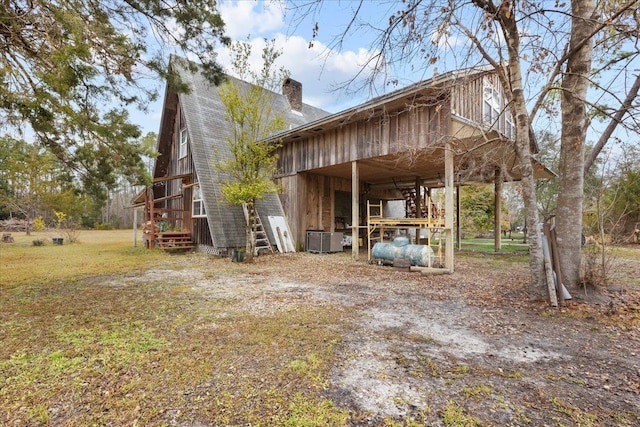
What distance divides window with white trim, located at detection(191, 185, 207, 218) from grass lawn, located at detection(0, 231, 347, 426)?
242 inches

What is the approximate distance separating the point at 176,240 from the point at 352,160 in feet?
25.2

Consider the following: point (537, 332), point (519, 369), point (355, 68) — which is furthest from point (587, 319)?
point (355, 68)

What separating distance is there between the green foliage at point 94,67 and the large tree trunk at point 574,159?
19.0 feet

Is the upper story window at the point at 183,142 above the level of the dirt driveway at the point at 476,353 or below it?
above

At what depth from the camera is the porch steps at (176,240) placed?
11609 mm

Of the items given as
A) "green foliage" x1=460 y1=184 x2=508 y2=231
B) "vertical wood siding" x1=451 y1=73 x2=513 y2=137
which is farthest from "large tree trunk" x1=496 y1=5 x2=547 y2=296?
"green foliage" x1=460 y1=184 x2=508 y2=231

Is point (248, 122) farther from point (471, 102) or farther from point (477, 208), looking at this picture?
point (477, 208)

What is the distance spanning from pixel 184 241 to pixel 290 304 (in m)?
8.86

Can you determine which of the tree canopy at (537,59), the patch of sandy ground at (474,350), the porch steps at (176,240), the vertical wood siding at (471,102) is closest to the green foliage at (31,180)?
the porch steps at (176,240)

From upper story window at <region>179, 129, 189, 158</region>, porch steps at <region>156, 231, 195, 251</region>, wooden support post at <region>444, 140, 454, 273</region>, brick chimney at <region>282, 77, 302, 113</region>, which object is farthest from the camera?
brick chimney at <region>282, 77, 302, 113</region>

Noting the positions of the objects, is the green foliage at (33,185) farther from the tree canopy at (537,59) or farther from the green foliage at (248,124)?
the tree canopy at (537,59)

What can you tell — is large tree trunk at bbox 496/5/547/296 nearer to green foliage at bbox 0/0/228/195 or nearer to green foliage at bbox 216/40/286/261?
green foliage at bbox 0/0/228/195

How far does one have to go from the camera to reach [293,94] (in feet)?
58.0

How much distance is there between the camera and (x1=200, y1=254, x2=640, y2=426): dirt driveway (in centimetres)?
213
